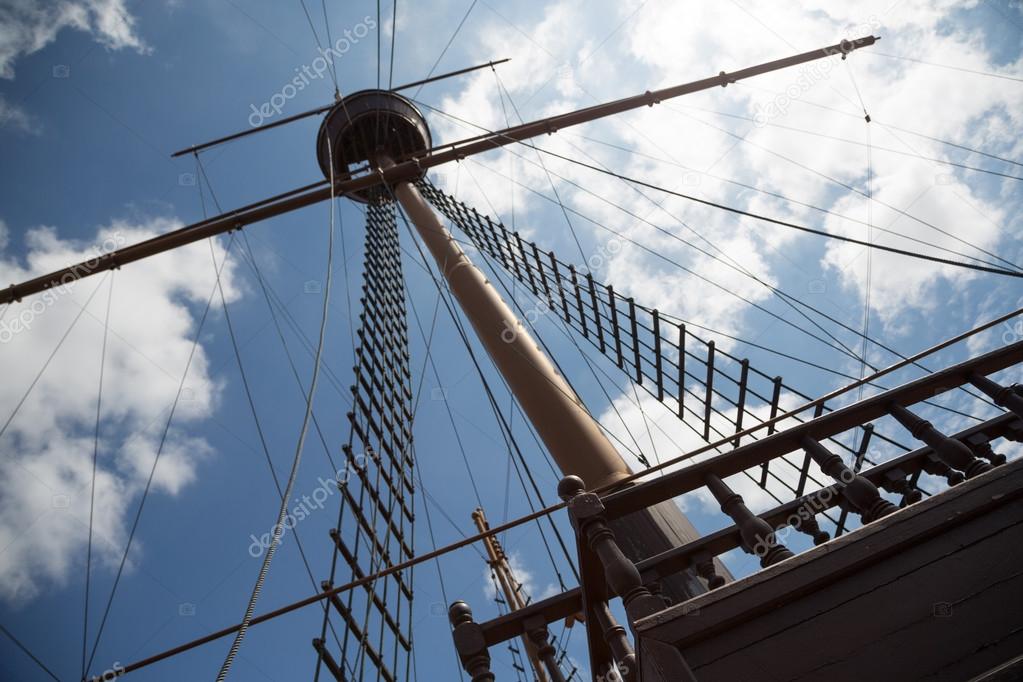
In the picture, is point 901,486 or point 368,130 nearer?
point 901,486

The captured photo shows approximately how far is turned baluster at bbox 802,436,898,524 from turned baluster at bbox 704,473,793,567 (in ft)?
0.90

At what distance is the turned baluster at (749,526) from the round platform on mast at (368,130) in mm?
9098

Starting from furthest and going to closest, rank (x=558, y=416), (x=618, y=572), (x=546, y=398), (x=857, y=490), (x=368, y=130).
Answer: (x=368, y=130)
(x=546, y=398)
(x=558, y=416)
(x=857, y=490)
(x=618, y=572)

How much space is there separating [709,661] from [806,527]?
0.89m

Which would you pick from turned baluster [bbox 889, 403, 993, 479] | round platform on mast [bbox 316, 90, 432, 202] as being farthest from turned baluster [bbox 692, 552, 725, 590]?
round platform on mast [bbox 316, 90, 432, 202]

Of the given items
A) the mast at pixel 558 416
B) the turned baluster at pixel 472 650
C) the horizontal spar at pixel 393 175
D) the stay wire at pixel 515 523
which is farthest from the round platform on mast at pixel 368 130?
the turned baluster at pixel 472 650

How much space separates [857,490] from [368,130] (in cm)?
1002

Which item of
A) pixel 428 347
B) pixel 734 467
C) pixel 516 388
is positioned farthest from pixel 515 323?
pixel 734 467

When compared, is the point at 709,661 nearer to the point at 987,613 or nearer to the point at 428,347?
the point at 987,613

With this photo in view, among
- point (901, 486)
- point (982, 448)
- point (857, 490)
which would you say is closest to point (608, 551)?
point (857, 490)

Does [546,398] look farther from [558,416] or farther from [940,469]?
[940,469]

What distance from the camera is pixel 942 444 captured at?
1850 millimetres

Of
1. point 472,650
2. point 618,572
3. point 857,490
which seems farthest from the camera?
point 857,490

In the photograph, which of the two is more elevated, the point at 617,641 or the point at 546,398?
the point at 546,398
